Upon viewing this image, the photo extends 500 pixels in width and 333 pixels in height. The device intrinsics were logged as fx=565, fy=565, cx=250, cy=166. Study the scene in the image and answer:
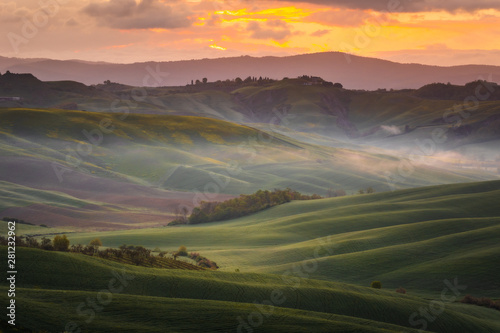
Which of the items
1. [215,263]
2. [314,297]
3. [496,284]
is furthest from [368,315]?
[215,263]

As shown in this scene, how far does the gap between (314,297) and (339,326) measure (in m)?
7.56

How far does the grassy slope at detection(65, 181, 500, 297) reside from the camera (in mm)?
52688

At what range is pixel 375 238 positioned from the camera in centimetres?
6519

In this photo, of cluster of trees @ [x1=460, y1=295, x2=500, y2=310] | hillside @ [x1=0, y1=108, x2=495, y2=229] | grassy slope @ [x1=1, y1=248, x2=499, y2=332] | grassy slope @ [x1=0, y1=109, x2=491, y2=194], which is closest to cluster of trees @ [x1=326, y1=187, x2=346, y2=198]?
hillside @ [x1=0, y1=108, x2=495, y2=229]

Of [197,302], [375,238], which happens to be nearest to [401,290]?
[375,238]

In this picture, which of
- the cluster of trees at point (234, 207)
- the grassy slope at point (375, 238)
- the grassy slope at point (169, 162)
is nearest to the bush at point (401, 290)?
the grassy slope at point (375, 238)

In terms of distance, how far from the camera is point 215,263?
2322 inches

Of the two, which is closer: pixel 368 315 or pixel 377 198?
pixel 368 315

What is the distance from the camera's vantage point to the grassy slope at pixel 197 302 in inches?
1064

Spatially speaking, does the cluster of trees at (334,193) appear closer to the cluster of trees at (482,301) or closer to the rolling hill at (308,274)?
the rolling hill at (308,274)

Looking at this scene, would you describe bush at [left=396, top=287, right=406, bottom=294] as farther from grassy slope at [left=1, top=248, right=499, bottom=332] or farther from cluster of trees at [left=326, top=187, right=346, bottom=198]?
cluster of trees at [left=326, top=187, right=346, bottom=198]

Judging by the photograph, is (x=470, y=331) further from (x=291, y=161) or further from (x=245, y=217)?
(x=291, y=161)

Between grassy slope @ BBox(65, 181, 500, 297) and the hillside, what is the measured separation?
21.5 m

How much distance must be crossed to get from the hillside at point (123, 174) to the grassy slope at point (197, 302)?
2270 inches
